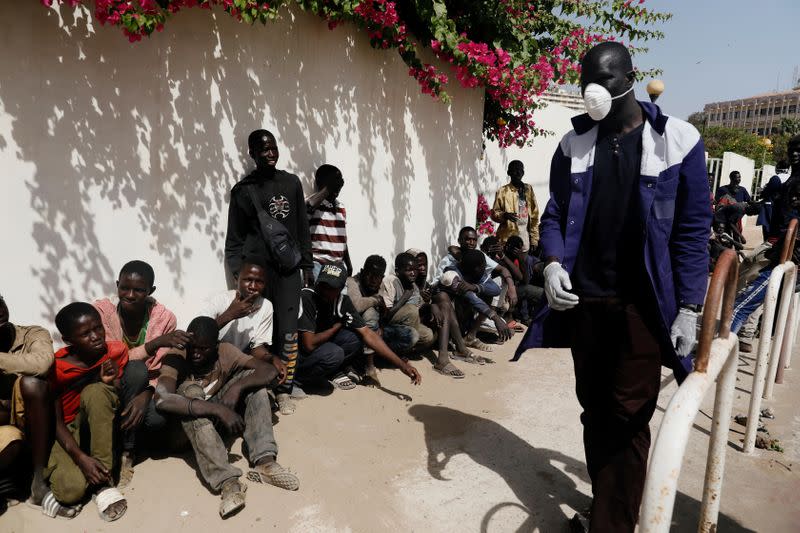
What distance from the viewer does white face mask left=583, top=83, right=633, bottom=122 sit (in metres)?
2.40

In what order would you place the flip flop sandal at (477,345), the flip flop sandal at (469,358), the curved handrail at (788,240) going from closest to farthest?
the curved handrail at (788,240) → the flip flop sandal at (469,358) → the flip flop sandal at (477,345)

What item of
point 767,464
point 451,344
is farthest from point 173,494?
point 767,464

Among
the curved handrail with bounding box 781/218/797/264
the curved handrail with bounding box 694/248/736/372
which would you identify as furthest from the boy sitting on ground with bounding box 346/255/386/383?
the curved handrail with bounding box 694/248/736/372

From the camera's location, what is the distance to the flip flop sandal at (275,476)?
3.01 m

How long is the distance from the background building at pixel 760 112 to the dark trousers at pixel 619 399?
74736mm

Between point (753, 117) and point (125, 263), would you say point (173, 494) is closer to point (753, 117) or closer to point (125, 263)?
point (125, 263)

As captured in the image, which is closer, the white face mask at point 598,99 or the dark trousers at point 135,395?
the white face mask at point 598,99

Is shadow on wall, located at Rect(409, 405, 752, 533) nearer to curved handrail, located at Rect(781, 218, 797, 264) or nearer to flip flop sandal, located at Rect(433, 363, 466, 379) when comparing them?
flip flop sandal, located at Rect(433, 363, 466, 379)

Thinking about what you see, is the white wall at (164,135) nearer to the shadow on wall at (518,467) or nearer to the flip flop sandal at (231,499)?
the flip flop sandal at (231,499)

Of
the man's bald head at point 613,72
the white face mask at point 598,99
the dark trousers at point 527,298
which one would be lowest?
the dark trousers at point 527,298

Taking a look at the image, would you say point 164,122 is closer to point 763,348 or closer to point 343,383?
point 343,383

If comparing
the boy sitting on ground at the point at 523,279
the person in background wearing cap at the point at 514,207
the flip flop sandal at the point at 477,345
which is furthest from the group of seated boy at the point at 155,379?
the person in background wearing cap at the point at 514,207

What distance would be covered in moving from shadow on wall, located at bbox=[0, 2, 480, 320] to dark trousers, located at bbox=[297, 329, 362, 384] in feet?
2.77

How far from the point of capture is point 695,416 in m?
1.69
